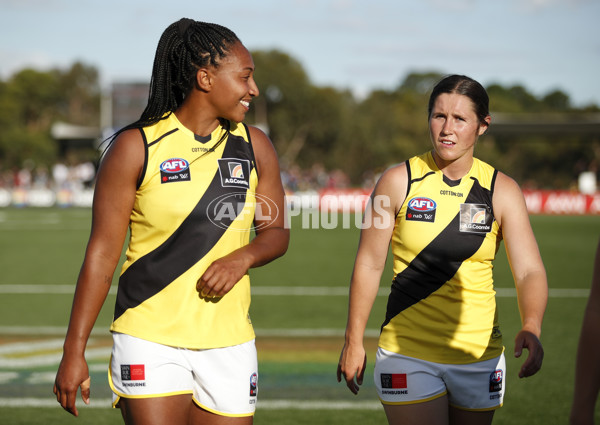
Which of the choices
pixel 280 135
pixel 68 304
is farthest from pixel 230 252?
pixel 280 135

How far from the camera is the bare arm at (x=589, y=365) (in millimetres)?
1976

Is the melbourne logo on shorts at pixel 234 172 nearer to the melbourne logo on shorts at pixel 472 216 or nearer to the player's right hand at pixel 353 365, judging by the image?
the player's right hand at pixel 353 365

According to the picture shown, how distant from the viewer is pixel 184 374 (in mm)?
3021

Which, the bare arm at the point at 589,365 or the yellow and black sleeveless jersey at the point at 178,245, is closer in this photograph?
the bare arm at the point at 589,365

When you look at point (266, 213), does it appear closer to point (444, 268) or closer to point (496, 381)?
point (444, 268)

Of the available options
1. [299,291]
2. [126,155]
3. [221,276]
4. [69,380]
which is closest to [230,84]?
[126,155]

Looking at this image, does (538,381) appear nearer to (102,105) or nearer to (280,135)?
(280,135)

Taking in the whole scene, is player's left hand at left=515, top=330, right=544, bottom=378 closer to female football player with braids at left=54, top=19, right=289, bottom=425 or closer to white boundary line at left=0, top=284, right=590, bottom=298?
female football player with braids at left=54, top=19, right=289, bottom=425

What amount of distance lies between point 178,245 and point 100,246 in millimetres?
312

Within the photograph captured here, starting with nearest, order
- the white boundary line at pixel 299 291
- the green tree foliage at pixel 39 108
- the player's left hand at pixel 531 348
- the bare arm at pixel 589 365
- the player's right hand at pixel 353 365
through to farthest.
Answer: the bare arm at pixel 589 365
the player's left hand at pixel 531 348
the player's right hand at pixel 353 365
the white boundary line at pixel 299 291
the green tree foliage at pixel 39 108

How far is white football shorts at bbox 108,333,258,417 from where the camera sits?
117 inches

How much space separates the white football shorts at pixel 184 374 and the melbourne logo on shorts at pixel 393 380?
0.67 m

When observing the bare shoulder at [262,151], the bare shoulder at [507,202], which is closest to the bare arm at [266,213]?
the bare shoulder at [262,151]

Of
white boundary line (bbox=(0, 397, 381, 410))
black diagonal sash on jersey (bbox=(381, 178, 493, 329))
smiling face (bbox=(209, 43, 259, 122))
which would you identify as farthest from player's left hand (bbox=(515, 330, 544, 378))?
white boundary line (bbox=(0, 397, 381, 410))
